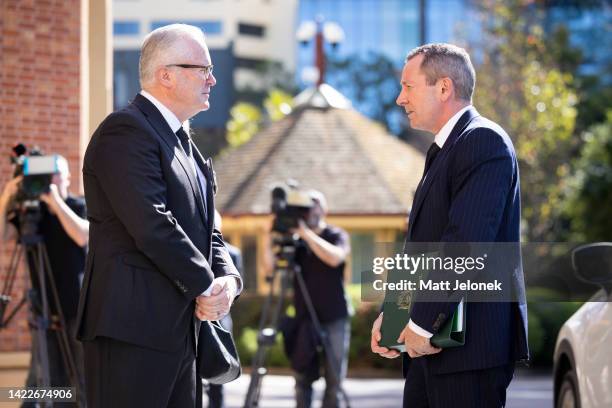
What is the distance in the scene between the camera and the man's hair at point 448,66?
15.5ft

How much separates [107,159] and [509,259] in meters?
1.64

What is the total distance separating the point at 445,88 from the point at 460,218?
62 cm

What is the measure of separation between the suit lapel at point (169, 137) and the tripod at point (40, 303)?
9.65 feet

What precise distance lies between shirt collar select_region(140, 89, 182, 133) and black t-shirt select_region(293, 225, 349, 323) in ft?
14.6

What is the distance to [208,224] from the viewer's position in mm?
4555

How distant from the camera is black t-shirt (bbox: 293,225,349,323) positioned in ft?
29.5

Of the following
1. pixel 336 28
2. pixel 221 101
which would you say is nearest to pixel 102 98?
pixel 336 28

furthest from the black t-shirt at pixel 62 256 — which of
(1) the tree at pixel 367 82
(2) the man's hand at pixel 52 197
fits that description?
(1) the tree at pixel 367 82

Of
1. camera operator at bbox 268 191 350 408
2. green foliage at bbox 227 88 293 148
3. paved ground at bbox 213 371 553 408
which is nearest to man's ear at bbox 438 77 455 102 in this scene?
camera operator at bbox 268 191 350 408

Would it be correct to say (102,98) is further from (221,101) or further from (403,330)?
(221,101)

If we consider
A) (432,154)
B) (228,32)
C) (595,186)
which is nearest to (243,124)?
(595,186)

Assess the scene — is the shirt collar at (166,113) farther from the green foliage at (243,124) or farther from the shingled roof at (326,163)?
the green foliage at (243,124)

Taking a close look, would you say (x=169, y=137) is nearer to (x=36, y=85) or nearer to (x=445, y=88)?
(x=445, y=88)

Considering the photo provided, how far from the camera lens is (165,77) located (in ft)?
14.9
